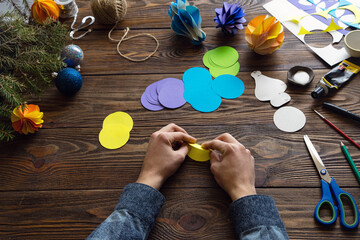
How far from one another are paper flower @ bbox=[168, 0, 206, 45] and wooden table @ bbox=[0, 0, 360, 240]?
0.04m

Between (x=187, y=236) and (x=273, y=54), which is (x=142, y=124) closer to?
(x=187, y=236)

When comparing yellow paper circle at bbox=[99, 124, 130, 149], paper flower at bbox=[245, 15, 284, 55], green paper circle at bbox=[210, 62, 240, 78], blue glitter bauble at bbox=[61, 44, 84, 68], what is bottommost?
yellow paper circle at bbox=[99, 124, 130, 149]

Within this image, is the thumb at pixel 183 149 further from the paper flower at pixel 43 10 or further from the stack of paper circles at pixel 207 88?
the paper flower at pixel 43 10

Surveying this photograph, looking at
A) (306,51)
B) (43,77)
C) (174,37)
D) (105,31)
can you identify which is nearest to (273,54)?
(306,51)

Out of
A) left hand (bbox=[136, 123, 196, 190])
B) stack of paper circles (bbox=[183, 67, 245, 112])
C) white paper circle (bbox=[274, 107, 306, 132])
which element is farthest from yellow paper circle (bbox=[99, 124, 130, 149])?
white paper circle (bbox=[274, 107, 306, 132])

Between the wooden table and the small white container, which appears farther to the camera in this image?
the small white container

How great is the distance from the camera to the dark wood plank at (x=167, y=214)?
2.19ft

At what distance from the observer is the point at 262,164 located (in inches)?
29.4

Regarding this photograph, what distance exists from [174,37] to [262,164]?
21.8 inches

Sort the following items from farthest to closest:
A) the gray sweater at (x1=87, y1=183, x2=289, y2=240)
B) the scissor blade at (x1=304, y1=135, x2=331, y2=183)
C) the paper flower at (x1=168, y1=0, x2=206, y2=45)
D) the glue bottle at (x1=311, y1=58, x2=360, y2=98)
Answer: the paper flower at (x1=168, y1=0, x2=206, y2=45)
the glue bottle at (x1=311, y1=58, x2=360, y2=98)
the scissor blade at (x1=304, y1=135, x2=331, y2=183)
the gray sweater at (x1=87, y1=183, x2=289, y2=240)

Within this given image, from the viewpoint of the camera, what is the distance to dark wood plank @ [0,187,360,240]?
26.3 inches

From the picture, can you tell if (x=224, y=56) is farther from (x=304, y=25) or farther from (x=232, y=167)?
(x=232, y=167)

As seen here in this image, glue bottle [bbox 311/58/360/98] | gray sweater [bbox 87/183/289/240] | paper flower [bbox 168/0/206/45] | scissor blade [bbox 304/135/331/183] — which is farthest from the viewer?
paper flower [bbox 168/0/206/45]

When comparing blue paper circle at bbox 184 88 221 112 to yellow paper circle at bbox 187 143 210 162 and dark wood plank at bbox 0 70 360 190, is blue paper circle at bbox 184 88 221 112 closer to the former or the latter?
dark wood plank at bbox 0 70 360 190
